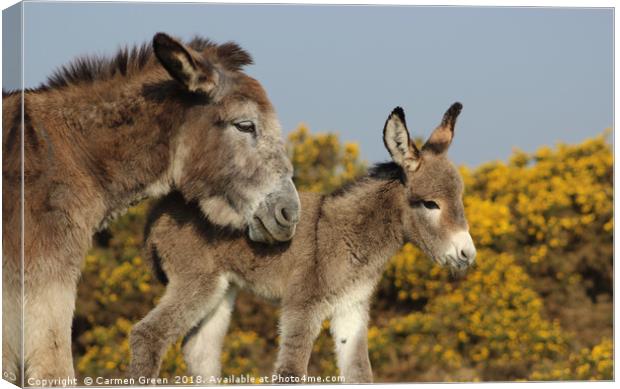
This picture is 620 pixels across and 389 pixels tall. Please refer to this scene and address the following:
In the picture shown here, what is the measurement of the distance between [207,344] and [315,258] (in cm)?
104

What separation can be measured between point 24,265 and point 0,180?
2.24ft

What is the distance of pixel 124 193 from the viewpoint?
5.95 m

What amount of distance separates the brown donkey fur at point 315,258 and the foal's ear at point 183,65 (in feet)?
5.27

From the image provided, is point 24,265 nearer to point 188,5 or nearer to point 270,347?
point 188,5

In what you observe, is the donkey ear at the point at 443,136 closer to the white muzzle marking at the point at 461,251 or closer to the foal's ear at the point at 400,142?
the foal's ear at the point at 400,142

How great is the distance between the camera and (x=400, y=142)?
290 inches

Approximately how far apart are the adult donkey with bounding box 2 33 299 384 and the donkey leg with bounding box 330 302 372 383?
1161mm

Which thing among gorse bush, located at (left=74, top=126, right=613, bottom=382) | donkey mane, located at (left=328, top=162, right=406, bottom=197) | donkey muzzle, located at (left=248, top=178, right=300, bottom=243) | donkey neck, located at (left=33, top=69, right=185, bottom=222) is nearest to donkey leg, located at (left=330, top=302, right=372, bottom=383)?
donkey mane, located at (left=328, top=162, right=406, bottom=197)

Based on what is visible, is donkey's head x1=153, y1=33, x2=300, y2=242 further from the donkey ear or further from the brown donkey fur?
the donkey ear

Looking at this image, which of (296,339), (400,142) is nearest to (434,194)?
(400,142)

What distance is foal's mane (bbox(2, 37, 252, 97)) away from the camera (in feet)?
19.7

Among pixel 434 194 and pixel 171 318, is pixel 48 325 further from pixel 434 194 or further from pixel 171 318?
pixel 434 194

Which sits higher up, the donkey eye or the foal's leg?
the donkey eye

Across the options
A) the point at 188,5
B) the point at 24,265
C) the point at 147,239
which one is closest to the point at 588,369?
the point at 147,239
